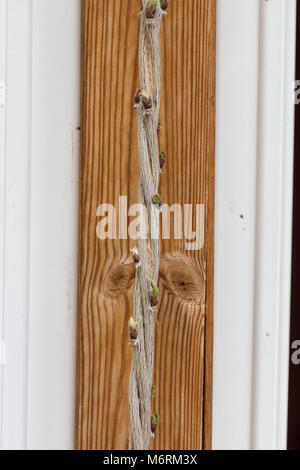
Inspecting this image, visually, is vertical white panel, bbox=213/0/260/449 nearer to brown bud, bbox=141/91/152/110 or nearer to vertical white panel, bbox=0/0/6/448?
brown bud, bbox=141/91/152/110

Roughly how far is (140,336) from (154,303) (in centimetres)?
3

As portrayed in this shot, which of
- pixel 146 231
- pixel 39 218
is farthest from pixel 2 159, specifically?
pixel 146 231

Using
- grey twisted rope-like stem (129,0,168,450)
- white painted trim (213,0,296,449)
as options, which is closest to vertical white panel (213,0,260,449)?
white painted trim (213,0,296,449)

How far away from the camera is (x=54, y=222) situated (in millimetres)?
499

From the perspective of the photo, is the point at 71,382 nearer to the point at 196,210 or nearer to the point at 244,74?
the point at 196,210

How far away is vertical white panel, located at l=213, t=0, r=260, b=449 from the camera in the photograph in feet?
1.66

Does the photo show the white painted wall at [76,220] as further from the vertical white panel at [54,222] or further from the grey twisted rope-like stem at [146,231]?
the grey twisted rope-like stem at [146,231]

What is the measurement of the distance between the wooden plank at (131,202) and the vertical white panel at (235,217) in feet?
0.06

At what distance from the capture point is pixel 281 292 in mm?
522

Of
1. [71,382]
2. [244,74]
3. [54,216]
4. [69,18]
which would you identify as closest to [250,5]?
[244,74]

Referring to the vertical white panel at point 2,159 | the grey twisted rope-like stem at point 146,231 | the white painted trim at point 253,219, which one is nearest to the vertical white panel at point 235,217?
the white painted trim at point 253,219

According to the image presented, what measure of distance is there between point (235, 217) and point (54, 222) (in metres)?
0.19

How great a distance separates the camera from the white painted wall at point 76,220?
49 cm

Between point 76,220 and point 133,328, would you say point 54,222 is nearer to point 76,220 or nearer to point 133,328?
point 76,220
